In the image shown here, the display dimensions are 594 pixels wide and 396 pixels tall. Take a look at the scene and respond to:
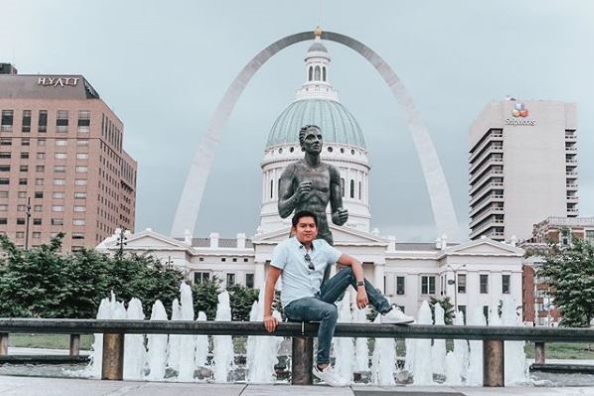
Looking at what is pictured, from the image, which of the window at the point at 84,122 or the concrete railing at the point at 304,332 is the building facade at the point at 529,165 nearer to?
the window at the point at 84,122

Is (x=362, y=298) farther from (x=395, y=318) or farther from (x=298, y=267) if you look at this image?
(x=298, y=267)

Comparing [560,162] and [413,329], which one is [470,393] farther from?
[560,162]

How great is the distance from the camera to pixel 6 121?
129625 millimetres

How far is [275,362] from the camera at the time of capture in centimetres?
1738

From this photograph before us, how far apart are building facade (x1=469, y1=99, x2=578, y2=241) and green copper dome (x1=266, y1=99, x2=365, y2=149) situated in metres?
29.4

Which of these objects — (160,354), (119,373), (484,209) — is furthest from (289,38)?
(119,373)

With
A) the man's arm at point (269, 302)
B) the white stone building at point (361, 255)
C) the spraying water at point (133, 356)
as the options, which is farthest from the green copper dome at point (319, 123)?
the man's arm at point (269, 302)

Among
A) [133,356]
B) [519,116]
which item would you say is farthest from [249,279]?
[133,356]

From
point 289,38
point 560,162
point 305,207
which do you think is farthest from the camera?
point 560,162

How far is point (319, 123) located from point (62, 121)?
37.2 m

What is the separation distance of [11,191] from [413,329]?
124577 millimetres

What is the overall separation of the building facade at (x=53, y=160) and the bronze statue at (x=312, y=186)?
4485 inches

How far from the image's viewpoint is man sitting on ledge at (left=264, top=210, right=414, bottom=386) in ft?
29.8

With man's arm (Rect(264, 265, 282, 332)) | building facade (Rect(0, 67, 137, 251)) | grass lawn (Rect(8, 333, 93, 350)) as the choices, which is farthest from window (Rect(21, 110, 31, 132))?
man's arm (Rect(264, 265, 282, 332))
